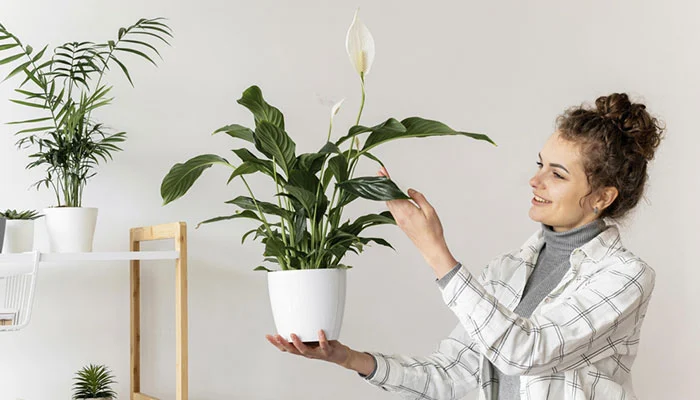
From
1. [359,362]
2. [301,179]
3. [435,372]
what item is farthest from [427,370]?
[301,179]

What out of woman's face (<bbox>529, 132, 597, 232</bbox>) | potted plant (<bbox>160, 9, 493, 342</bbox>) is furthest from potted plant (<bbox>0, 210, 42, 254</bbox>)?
woman's face (<bbox>529, 132, 597, 232</bbox>)

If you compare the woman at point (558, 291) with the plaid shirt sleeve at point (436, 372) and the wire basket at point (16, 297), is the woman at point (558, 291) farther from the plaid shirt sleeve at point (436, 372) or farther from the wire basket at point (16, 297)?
the wire basket at point (16, 297)

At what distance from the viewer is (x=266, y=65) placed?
2.64 meters

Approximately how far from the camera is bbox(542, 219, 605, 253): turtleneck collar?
1878 millimetres

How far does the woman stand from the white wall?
727 millimetres

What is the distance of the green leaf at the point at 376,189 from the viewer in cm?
151

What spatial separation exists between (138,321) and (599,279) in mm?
1316

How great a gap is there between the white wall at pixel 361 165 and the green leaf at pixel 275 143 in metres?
1.00

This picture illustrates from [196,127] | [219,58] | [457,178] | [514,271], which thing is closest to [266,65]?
[219,58]

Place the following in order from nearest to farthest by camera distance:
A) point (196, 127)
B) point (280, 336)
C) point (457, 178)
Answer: point (280, 336) < point (196, 127) < point (457, 178)

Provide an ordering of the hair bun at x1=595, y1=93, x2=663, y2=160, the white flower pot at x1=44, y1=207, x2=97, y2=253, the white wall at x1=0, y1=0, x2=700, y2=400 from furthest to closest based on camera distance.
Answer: the white wall at x1=0, y1=0, x2=700, y2=400 < the white flower pot at x1=44, y1=207, x2=97, y2=253 < the hair bun at x1=595, y1=93, x2=663, y2=160

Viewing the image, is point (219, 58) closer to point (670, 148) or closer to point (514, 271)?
point (514, 271)

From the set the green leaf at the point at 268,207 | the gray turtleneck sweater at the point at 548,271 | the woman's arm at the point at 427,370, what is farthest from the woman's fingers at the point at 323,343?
the gray turtleneck sweater at the point at 548,271

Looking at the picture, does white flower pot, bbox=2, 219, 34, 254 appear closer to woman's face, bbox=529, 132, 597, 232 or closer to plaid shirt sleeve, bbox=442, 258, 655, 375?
plaid shirt sleeve, bbox=442, 258, 655, 375
